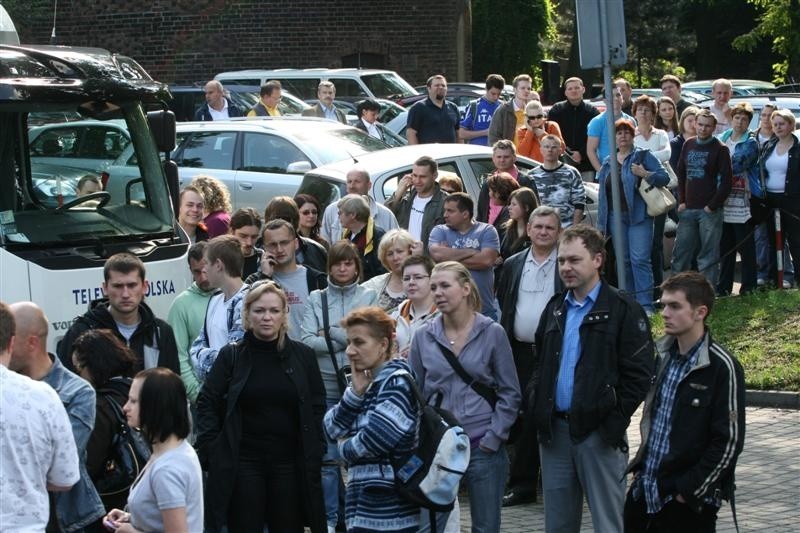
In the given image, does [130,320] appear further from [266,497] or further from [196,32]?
[196,32]

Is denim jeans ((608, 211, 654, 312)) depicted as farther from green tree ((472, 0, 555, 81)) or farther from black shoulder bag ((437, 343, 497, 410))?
green tree ((472, 0, 555, 81))

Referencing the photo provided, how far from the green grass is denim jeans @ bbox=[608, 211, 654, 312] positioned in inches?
16.7

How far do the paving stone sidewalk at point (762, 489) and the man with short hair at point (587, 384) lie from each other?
1.46 m

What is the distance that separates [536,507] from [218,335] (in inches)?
93.9

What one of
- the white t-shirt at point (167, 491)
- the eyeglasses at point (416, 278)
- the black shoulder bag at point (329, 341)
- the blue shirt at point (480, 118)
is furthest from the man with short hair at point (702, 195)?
the white t-shirt at point (167, 491)

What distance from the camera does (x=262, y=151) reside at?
16.5 meters

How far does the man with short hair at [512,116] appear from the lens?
730 inches

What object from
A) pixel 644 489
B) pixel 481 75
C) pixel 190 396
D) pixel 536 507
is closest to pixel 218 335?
pixel 190 396

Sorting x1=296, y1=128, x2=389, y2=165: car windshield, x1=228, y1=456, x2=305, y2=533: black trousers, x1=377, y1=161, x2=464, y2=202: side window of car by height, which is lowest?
x1=228, y1=456, x2=305, y2=533: black trousers

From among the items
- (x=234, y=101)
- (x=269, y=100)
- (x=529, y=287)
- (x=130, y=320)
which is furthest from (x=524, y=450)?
(x=234, y=101)

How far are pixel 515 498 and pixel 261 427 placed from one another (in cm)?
251

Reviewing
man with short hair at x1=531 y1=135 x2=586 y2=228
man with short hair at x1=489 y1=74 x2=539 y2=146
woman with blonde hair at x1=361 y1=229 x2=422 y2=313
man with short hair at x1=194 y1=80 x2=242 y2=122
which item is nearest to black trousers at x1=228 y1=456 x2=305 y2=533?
woman with blonde hair at x1=361 y1=229 x2=422 y2=313

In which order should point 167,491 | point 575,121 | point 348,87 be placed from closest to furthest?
point 167,491
point 575,121
point 348,87

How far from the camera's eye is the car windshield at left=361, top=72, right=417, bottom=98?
3081 centimetres
